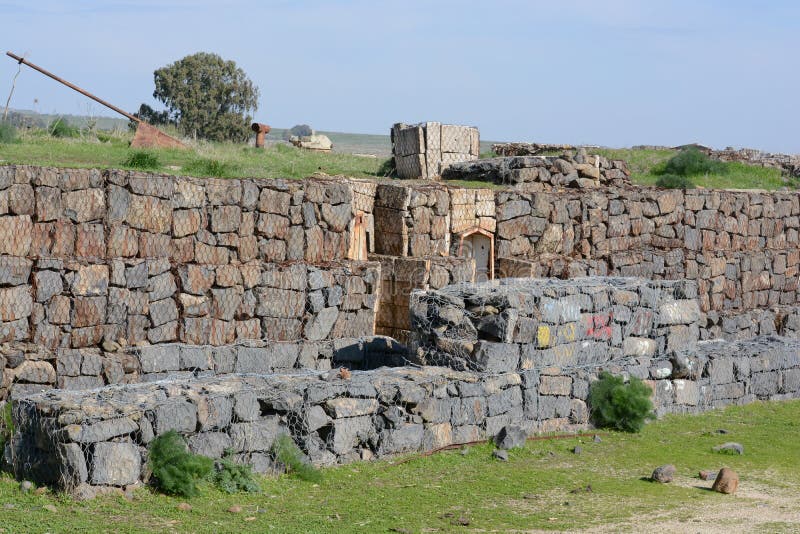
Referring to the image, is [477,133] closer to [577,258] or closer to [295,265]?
[577,258]

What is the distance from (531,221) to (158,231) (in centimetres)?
682

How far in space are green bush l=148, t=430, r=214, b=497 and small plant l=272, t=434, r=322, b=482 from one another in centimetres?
91

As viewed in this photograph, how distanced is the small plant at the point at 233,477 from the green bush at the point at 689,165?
1871cm

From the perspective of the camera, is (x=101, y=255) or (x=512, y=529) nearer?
(x=512, y=529)

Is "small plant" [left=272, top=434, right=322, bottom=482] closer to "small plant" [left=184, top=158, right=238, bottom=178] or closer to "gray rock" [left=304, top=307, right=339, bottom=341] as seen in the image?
"gray rock" [left=304, top=307, right=339, bottom=341]

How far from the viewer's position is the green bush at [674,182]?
76.5 ft

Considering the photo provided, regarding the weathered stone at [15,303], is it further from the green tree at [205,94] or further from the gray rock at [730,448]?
the green tree at [205,94]

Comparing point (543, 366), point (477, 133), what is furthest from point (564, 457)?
point (477, 133)

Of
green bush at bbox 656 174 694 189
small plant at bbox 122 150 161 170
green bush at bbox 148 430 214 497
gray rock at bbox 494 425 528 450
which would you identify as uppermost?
small plant at bbox 122 150 161 170

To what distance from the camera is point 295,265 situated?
48.5ft

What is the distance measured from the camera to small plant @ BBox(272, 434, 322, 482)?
9555 mm

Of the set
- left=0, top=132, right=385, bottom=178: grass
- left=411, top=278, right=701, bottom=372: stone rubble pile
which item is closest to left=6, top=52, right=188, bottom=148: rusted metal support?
left=0, top=132, right=385, bottom=178: grass

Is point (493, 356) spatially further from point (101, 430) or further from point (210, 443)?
point (101, 430)

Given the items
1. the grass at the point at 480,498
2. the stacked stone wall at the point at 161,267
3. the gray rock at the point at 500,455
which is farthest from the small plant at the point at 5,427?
the gray rock at the point at 500,455
